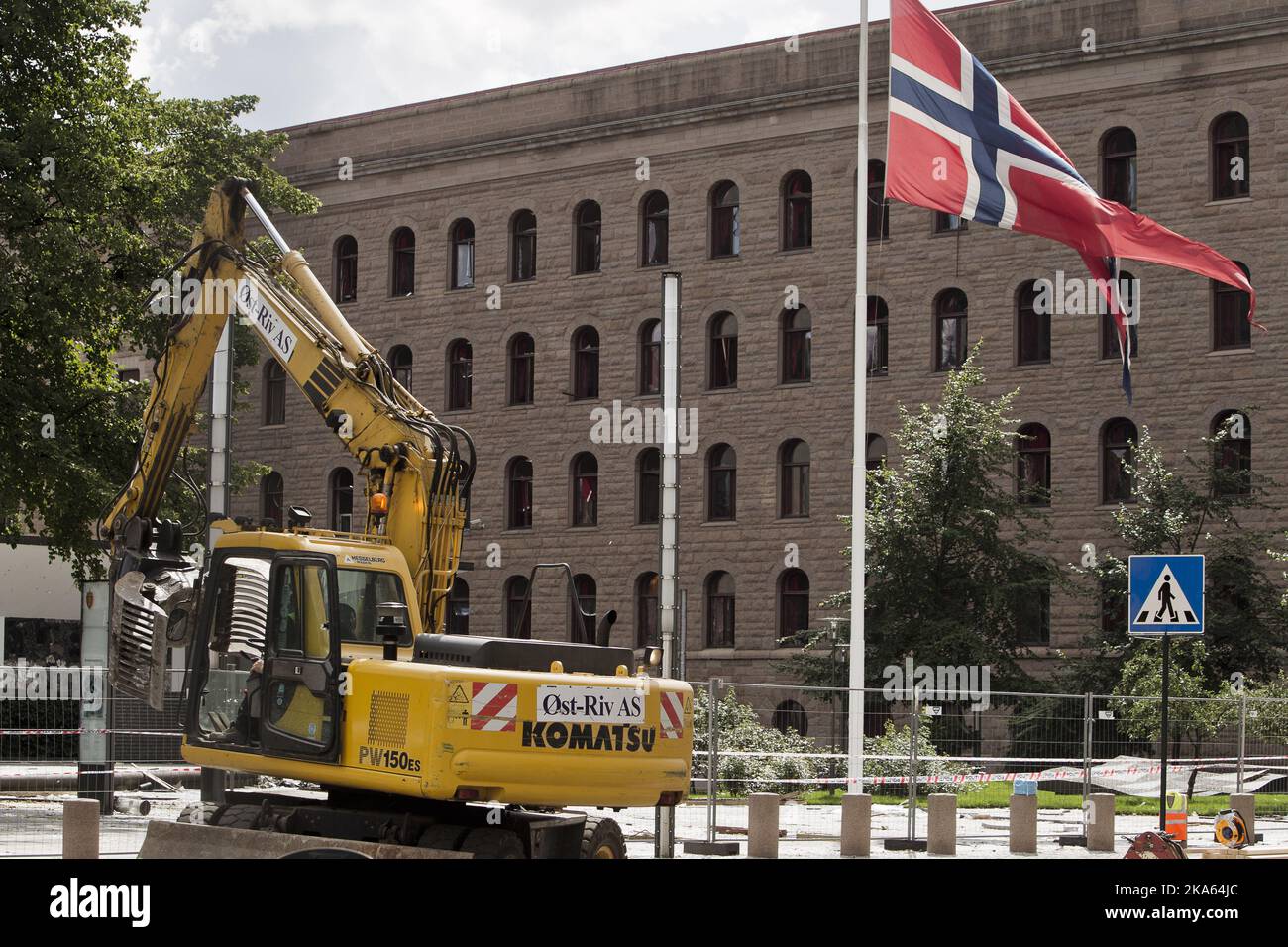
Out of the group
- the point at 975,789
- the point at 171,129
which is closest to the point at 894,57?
the point at 975,789

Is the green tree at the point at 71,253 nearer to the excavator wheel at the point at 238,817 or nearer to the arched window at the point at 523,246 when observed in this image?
the excavator wheel at the point at 238,817

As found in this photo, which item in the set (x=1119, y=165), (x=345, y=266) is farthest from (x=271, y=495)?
(x=1119, y=165)

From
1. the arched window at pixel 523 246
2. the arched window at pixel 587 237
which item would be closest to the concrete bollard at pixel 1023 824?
the arched window at pixel 587 237

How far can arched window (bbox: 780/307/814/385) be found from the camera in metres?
48.8

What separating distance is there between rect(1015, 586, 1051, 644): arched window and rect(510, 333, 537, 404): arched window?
51.9ft

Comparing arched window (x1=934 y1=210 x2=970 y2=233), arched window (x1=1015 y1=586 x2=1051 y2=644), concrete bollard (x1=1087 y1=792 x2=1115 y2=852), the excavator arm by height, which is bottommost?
concrete bollard (x1=1087 y1=792 x2=1115 y2=852)

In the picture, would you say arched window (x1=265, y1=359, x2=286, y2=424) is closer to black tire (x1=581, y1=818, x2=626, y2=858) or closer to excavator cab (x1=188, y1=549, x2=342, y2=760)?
excavator cab (x1=188, y1=549, x2=342, y2=760)

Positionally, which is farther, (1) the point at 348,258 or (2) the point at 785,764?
(1) the point at 348,258

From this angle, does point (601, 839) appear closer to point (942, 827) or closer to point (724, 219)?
point (942, 827)

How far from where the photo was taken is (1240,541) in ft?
133

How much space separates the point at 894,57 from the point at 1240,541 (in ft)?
63.8

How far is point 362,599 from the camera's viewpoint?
13297 mm

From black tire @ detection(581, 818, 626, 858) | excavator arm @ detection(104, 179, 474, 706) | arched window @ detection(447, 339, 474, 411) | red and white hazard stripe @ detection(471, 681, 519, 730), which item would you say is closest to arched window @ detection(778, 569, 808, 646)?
arched window @ detection(447, 339, 474, 411)
